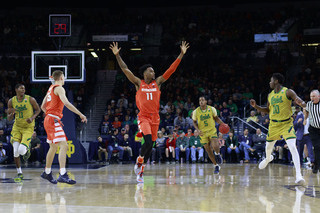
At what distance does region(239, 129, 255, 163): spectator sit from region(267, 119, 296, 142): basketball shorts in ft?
27.0

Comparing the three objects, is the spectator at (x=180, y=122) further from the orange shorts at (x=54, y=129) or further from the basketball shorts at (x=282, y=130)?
the orange shorts at (x=54, y=129)

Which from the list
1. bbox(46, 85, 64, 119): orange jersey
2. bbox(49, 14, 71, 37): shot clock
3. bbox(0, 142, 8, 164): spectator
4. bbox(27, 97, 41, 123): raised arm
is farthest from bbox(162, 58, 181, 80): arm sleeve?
bbox(0, 142, 8, 164): spectator

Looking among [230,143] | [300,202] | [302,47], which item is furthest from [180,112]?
[300,202]

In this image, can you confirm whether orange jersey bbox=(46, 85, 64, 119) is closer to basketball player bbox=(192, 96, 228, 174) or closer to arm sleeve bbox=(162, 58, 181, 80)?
arm sleeve bbox=(162, 58, 181, 80)

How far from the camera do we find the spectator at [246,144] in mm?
15672

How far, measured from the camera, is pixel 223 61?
2220 cm

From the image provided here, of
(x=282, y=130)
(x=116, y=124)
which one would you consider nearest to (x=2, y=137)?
(x=116, y=124)

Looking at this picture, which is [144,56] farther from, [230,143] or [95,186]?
[95,186]

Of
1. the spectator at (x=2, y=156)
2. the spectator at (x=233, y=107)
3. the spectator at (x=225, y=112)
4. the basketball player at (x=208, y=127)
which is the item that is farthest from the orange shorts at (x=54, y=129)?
the spectator at (x=233, y=107)

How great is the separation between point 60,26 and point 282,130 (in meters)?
9.00

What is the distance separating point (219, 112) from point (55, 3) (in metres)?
15.9

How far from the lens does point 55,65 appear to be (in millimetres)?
13281

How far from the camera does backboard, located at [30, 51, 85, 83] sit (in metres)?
13.0

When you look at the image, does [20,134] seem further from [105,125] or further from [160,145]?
[105,125]
